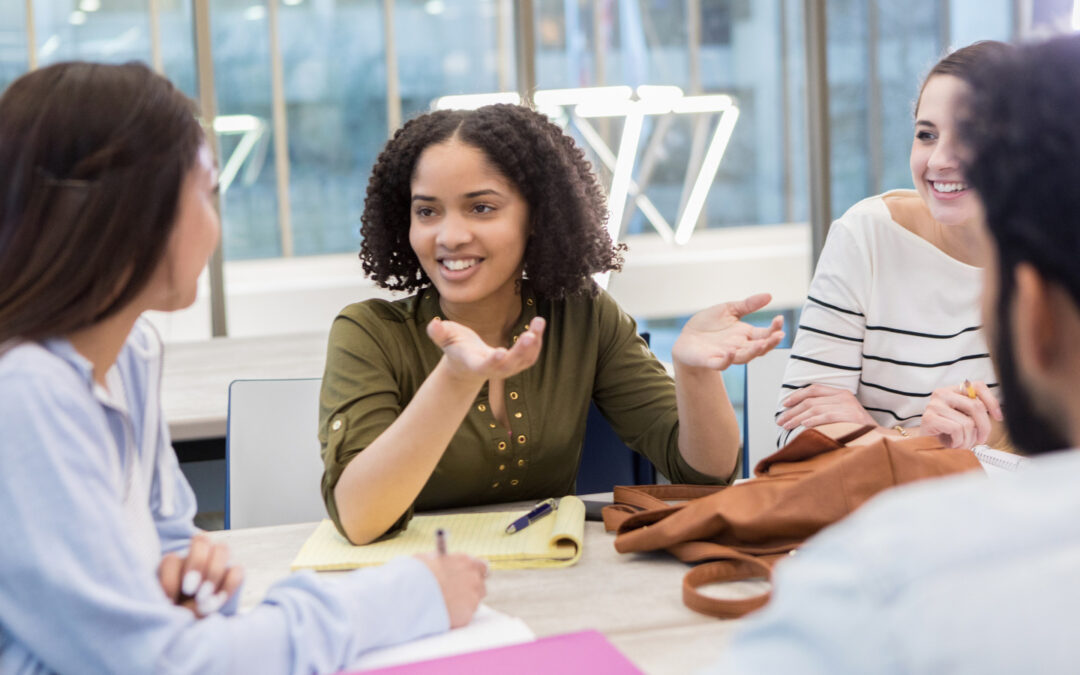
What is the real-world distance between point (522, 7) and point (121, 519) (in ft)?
12.8

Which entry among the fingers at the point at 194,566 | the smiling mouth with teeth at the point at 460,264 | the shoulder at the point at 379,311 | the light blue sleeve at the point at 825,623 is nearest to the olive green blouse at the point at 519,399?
the shoulder at the point at 379,311

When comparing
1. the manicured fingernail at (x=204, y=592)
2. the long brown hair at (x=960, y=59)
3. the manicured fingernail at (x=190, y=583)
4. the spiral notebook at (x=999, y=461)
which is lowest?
the spiral notebook at (x=999, y=461)

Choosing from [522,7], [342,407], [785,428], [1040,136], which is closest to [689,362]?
[785,428]

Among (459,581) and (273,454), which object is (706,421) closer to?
(459,581)

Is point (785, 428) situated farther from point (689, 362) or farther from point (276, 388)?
point (276, 388)

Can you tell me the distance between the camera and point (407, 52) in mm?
6352

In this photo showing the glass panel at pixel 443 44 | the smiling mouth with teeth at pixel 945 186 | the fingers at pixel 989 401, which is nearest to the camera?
the fingers at pixel 989 401

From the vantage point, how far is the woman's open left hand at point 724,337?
4.83 feet

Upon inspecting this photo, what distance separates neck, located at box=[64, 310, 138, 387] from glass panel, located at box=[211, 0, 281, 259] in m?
4.57

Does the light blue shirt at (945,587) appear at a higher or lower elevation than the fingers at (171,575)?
higher

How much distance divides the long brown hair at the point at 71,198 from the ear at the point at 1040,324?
743 mm

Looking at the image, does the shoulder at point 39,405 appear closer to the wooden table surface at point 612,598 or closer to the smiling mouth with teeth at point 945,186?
the wooden table surface at point 612,598

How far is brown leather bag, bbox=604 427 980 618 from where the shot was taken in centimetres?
122

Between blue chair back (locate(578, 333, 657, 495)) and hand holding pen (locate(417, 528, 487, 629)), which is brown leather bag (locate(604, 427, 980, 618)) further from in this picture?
blue chair back (locate(578, 333, 657, 495))
